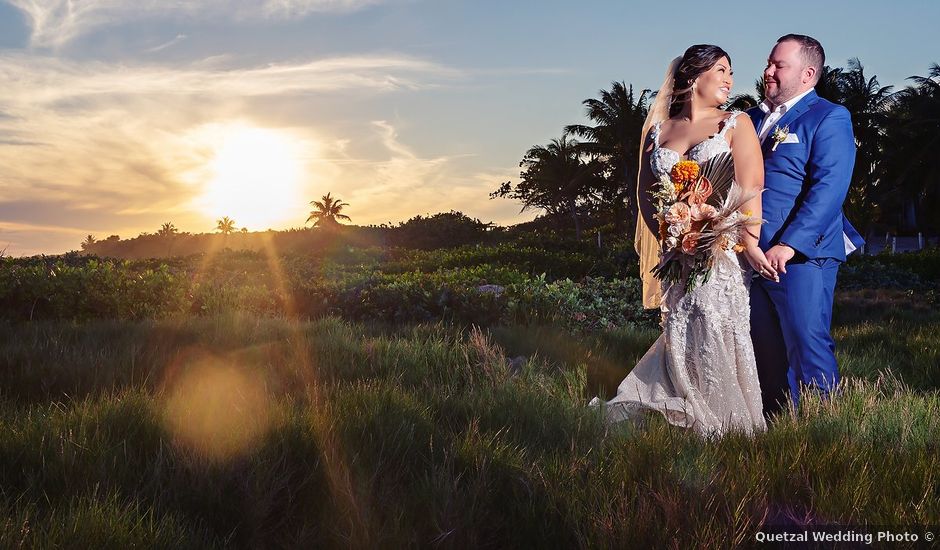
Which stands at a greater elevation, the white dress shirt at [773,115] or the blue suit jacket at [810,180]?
the white dress shirt at [773,115]

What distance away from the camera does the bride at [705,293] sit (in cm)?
445

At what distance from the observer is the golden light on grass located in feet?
11.4

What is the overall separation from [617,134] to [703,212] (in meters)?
47.1

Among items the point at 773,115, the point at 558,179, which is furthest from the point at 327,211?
the point at 773,115

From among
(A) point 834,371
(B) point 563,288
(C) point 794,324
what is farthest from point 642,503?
(B) point 563,288

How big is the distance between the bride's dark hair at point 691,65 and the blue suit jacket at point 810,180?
2.18ft

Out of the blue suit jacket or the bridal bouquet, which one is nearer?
the bridal bouquet

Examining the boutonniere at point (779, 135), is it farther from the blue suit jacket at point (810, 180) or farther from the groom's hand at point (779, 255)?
the groom's hand at point (779, 255)

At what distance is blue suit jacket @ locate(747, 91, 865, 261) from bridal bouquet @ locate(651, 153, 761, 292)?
0.33m

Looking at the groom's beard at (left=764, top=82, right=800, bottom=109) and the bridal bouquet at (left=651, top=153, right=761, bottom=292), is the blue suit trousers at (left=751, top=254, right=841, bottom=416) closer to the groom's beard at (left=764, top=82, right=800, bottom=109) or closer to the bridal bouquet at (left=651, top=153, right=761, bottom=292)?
the bridal bouquet at (left=651, top=153, right=761, bottom=292)

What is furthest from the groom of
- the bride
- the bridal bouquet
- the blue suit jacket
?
the bridal bouquet

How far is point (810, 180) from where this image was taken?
4.62 meters

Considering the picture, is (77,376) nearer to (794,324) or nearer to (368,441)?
(368,441)

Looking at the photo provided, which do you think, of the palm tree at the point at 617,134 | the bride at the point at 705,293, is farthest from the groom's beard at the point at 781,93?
the palm tree at the point at 617,134
